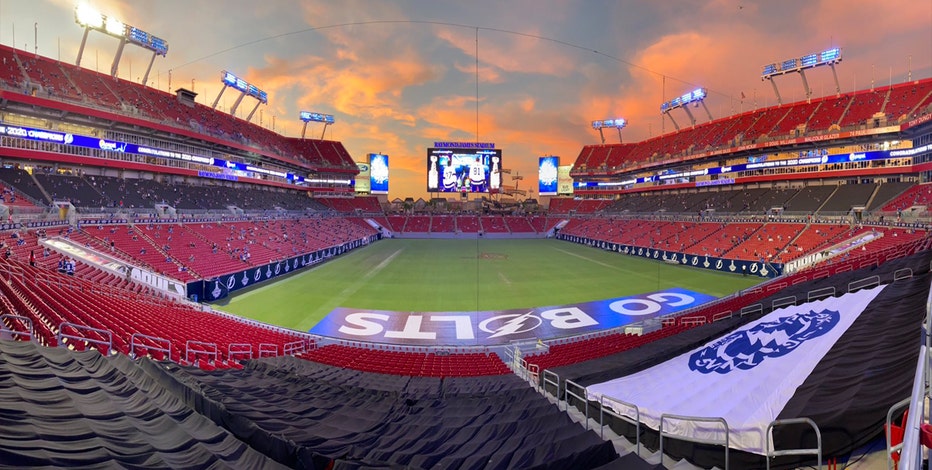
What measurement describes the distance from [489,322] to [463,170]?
4800 centimetres

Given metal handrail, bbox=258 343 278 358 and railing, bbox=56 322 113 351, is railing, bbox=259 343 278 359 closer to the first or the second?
metal handrail, bbox=258 343 278 358

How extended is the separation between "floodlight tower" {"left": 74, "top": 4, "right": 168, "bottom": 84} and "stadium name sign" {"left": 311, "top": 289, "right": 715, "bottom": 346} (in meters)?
46.9

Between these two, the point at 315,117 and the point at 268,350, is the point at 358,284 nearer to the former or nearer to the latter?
the point at 268,350

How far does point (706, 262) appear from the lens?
130ft

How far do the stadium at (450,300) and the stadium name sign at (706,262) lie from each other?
253 millimetres

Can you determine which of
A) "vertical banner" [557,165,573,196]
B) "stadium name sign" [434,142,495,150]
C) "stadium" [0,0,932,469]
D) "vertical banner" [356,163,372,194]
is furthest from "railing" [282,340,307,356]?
"vertical banner" [557,165,573,196]

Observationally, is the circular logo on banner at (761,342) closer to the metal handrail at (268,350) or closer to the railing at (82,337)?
the railing at (82,337)

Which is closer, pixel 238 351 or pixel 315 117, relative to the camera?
pixel 238 351

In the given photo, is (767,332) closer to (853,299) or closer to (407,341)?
(853,299)

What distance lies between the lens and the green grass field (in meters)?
25.2

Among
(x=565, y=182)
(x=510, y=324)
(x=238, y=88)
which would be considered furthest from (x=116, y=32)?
(x=565, y=182)

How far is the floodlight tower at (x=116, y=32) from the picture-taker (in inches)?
1608

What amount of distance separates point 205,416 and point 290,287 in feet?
90.9

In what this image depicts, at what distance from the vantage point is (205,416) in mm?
4922
